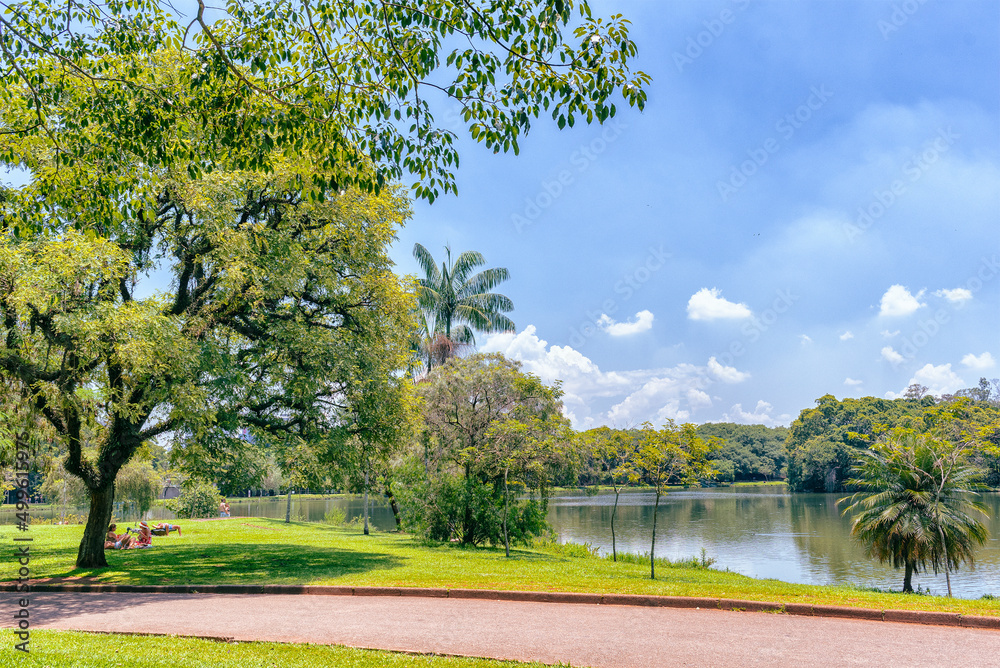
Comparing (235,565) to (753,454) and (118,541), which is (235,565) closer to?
(118,541)

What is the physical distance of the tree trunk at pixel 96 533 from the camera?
15.4 meters

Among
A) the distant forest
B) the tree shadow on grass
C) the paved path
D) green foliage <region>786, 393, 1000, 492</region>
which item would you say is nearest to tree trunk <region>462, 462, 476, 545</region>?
the tree shadow on grass

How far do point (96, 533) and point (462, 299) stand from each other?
22.0 meters

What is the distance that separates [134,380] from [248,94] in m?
8.76

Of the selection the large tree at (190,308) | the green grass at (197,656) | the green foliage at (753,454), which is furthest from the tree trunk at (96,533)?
the green foliage at (753,454)

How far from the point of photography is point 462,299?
35.0 meters

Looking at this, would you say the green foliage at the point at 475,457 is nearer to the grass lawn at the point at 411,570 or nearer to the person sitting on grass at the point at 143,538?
the grass lawn at the point at 411,570

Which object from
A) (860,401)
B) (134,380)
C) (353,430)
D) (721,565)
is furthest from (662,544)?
(860,401)

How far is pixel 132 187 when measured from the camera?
952cm

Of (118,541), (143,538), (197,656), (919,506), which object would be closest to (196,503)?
(143,538)

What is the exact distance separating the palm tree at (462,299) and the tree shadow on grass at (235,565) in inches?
596

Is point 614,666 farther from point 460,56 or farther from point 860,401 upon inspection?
point 860,401

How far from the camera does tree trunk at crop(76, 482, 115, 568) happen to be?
15.4 meters

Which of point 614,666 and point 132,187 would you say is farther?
point 132,187
